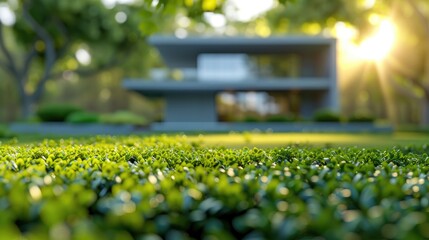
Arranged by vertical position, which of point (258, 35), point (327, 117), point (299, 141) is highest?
point (258, 35)

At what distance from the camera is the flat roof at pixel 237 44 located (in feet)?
108

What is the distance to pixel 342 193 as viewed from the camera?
4105 mm

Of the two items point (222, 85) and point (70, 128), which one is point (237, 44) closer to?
point (222, 85)

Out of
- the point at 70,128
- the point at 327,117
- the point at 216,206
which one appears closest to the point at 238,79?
the point at 327,117

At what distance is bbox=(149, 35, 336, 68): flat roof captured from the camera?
33.0 m

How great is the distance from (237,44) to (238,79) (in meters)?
2.52

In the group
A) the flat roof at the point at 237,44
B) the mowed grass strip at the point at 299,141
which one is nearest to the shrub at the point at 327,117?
the flat roof at the point at 237,44

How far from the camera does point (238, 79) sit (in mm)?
33875

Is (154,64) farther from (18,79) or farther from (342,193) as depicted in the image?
(342,193)

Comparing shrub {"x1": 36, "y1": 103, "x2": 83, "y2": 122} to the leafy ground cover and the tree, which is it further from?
the leafy ground cover

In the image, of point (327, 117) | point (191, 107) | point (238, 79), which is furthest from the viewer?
point (191, 107)

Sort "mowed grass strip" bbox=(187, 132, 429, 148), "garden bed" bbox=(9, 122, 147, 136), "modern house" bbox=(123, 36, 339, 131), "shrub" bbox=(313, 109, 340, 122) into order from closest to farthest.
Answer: "mowed grass strip" bbox=(187, 132, 429, 148), "garden bed" bbox=(9, 122, 147, 136), "shrub" bbox=(313, 109, 340, 122), "modern house" bbox=(123, 36, 339, 131)

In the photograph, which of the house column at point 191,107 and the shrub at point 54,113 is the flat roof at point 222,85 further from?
the shrub at point 54,113

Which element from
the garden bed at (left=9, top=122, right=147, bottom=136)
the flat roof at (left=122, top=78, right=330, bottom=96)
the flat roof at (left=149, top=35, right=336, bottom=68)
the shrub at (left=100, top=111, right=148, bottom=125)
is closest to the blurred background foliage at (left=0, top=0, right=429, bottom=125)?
the flat roof at (left=149, top=35, right=336, bottom=68)
